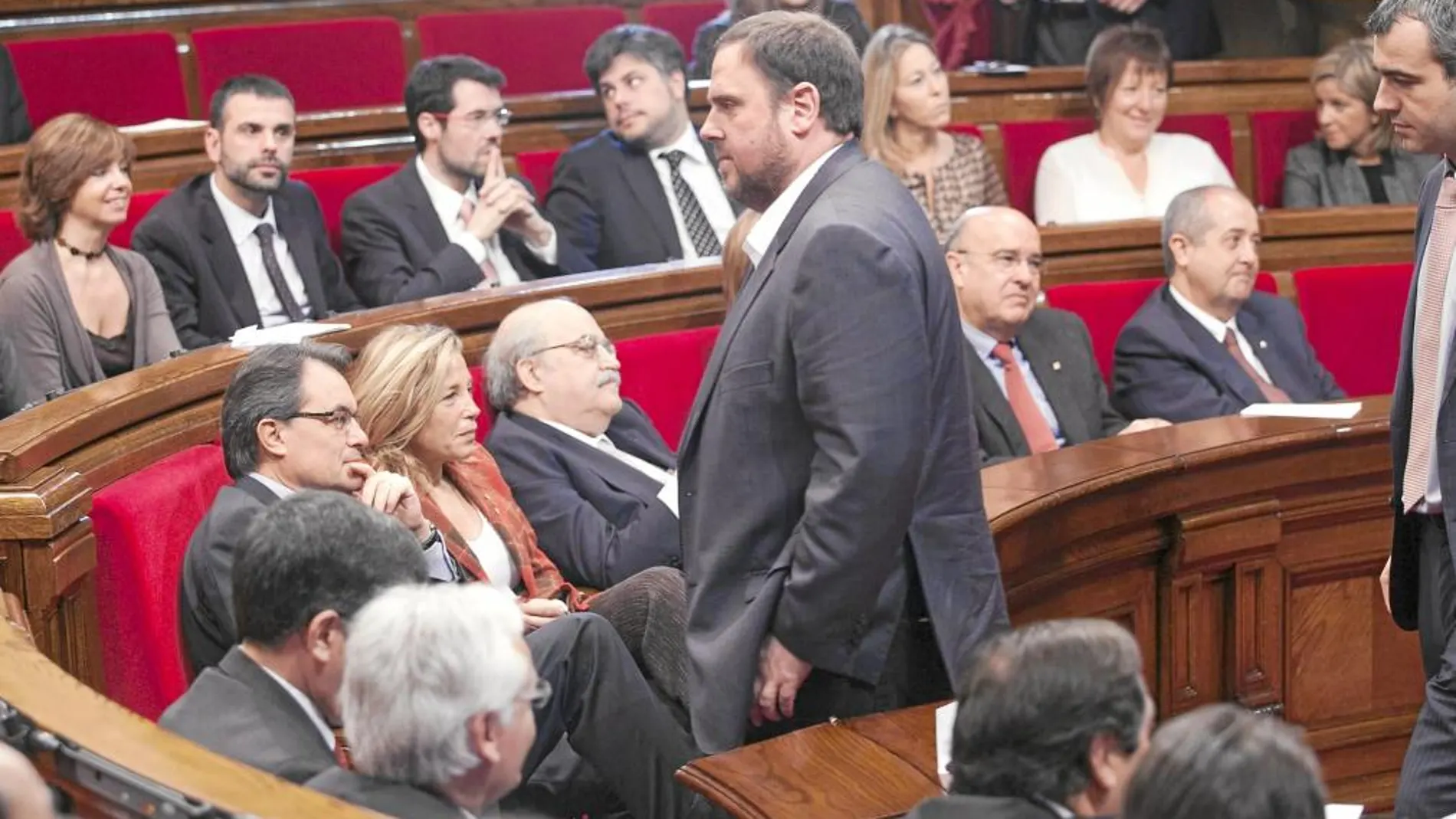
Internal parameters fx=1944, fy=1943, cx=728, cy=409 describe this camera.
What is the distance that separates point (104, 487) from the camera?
232cm

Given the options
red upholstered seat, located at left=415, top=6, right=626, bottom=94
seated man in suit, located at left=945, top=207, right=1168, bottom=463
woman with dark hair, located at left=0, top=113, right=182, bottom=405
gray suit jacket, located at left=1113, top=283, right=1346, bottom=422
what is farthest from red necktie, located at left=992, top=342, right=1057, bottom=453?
red upholstered seat, located at left=415, top=6, right=626, bottom=94

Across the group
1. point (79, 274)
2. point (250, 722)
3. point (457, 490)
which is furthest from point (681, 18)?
point (250, 722)

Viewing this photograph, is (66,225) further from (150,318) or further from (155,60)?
(155,60)

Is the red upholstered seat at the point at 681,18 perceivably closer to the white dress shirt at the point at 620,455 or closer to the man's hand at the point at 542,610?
the white dress shirt at the point at 620,455

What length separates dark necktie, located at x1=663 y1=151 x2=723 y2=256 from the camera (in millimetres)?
4098

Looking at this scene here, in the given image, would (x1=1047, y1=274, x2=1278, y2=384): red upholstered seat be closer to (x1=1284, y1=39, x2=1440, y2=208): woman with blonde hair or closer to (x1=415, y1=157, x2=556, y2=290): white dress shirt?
(x1=1284, y1=39, x2=1440, y2=208): woman with blonde hair

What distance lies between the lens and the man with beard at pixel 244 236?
3561 mm

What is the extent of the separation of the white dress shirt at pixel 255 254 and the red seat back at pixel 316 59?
104 centimetres

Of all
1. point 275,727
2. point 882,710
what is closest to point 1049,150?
point 882,710

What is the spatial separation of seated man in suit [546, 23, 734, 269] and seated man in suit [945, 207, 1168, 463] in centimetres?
82

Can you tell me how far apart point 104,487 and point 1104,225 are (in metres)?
2.20

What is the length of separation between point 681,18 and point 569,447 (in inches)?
103

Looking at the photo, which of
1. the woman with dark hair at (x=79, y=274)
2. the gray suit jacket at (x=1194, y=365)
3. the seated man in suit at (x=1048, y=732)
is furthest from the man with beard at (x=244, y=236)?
the seated man in suit at (x=1048, y=732)

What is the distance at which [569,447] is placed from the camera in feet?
9.55
